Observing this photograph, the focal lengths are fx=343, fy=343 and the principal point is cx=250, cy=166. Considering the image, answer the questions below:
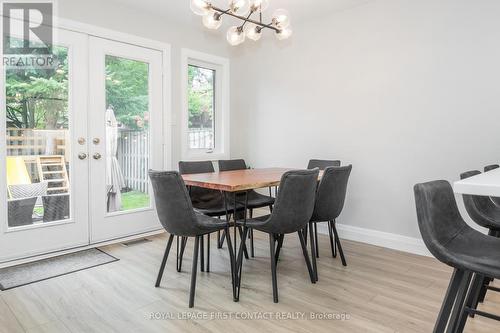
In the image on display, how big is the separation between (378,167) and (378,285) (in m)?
1.37

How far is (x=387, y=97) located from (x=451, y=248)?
97.3 inches

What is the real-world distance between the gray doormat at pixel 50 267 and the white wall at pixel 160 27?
141cm

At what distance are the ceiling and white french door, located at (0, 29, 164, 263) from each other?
425mm

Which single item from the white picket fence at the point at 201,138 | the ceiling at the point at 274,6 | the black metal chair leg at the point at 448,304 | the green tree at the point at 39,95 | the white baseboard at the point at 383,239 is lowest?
the white baseboard at the point at 383,239

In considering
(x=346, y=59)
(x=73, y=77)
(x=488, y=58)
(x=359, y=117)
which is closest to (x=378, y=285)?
(x=359, y=117)

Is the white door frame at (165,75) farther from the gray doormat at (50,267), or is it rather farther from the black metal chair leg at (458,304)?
the black metal chair leg at (458,304)

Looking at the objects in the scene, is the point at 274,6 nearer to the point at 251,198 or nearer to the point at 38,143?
the point at 251,198

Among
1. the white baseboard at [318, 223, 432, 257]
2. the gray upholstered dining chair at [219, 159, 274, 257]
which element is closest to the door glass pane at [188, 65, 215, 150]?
the gray upholstered dining chair at [219, 159, 274, 257]

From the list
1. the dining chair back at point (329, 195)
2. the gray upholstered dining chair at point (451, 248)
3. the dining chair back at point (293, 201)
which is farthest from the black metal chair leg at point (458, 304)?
the dining chair back at point (329, 195)

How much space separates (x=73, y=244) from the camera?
10.8 feet

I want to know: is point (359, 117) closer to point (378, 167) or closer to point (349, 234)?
point (378, 167)

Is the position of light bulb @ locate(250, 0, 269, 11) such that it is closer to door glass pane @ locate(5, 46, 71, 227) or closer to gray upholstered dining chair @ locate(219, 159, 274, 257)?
gray upholstered dining chair @ locate(219, 159, 274, 257)

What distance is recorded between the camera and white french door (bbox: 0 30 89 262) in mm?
2926

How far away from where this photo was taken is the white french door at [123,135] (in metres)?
3.44
